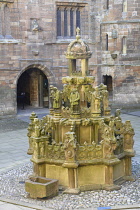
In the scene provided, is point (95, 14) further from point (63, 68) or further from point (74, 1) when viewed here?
point (63, 68)

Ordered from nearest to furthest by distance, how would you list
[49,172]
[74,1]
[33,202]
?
[33,202] < [49,172] < [74,1]

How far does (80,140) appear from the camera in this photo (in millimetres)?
11633

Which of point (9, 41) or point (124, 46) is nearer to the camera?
point (9, 41)

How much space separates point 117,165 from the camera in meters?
Answer: 11.5

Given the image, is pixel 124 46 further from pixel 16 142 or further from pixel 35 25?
pixel 16 142

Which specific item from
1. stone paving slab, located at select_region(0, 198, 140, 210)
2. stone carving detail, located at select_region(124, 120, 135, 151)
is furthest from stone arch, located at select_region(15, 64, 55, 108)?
stone paving slab, located at select_region(0, 198, 140, 210)

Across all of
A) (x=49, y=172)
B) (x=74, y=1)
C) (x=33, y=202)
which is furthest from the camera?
(x=74, y=1)

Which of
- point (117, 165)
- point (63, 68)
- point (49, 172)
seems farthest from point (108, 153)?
point (63, 68)

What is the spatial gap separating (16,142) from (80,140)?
22.2 feet

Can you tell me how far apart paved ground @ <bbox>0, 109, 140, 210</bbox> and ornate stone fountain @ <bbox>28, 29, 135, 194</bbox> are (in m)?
Answer: 1.41

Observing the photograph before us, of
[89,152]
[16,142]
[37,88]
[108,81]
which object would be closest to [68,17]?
[108,81]

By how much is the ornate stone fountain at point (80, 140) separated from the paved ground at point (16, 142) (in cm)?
141

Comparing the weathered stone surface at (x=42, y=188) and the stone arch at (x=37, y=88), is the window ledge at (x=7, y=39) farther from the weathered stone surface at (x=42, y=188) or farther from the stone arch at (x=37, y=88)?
the weathered stone surface at (x=42, y=188)

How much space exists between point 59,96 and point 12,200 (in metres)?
3.12
